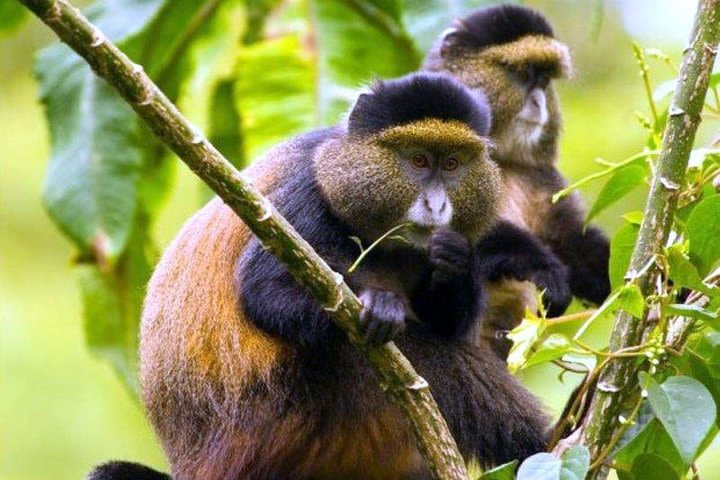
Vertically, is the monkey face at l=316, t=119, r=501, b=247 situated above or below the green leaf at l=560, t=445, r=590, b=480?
above

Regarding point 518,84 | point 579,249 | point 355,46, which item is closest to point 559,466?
point 579,249

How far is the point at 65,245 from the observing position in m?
13.3

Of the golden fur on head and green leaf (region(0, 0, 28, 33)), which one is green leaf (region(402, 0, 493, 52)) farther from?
green leaf (region(0, 0, 28, 33))

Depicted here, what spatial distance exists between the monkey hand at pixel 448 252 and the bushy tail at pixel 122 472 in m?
1.25

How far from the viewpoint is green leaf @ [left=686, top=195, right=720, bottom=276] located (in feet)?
9.82

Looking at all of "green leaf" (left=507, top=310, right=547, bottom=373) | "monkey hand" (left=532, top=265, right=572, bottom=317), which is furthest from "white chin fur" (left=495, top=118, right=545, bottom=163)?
"green leaf" (left=507, top=310, right=547, bottom=373)

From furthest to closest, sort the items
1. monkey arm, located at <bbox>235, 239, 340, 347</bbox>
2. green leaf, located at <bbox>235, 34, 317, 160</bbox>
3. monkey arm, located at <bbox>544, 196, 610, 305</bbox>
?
green leaf, located at <bbox>235, 34, 317, 160</bbox> < monkey arm, located at <bbox>544, 196, 610, 305</bbox> < monkey arm, located at <bbox>235, 239, 340, 347</bbox>

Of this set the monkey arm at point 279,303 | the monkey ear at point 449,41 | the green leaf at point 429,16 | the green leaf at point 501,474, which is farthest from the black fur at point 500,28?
the green leaf at point 501,474

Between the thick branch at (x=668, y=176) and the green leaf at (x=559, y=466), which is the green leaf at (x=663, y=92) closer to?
the thick branch at (x=668, y=176)

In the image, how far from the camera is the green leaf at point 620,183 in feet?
11.1

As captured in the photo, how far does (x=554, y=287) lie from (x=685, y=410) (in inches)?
81.8

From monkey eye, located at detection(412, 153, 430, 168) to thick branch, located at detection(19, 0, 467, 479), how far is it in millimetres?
1007

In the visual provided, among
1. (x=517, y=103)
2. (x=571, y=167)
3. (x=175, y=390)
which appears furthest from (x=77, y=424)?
(x=175, y=390)

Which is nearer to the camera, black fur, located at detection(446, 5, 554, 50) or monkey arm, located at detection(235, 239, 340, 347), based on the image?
monkey arm, located at detection(235, 239, 340, 347)
